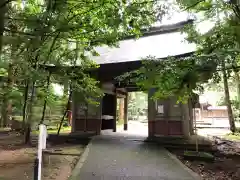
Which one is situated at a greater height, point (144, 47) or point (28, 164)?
point (144, 47)

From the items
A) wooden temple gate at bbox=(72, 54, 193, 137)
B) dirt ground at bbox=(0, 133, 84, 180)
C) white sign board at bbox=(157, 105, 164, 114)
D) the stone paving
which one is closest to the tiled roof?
wooden temple gate at bbox=(72, 54, 193, 137)

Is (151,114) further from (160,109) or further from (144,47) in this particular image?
(144,47)

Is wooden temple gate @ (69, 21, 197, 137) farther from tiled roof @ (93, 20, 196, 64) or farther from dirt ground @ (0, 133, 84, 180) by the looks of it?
dirt ground @ (0, 133, 84, 180)

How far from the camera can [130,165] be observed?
16.1 feet

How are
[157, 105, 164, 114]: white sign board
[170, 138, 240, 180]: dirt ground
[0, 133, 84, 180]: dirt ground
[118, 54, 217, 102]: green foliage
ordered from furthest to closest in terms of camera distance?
[157, 105, 164, 114]: white sign board, [170, 138, 240, 180]: dirt ground, [0, 133, 84, 180]: dirt ground, [118, 54, 217, 102]: green foliage

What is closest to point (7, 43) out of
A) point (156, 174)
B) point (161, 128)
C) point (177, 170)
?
point (156, 174)

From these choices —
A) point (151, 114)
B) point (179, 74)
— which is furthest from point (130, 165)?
point (151, 114)

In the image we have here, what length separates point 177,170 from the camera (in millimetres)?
4508

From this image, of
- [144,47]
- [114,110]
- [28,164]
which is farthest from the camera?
[114,110]

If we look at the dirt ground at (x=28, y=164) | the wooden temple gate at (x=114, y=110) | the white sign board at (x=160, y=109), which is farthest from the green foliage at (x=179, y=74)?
the white sign board at (x=160, y=109)

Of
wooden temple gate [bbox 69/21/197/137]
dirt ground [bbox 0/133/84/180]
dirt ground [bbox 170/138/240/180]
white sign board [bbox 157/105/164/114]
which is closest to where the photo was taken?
dirt ground [bbox 0/133/84/180]

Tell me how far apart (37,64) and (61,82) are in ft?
3.62

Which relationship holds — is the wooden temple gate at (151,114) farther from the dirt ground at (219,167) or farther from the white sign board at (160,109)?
the dirt ground at (219,167)

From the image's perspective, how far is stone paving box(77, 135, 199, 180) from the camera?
4.10 m
